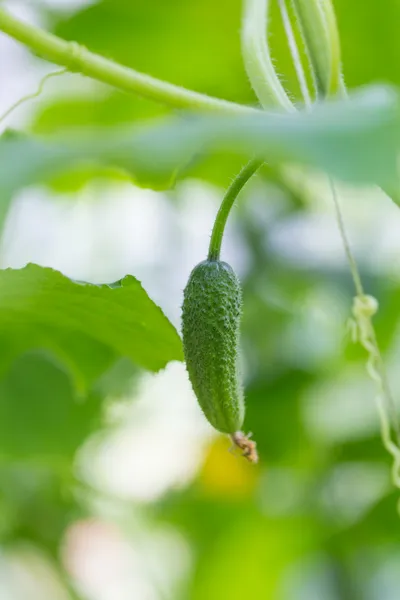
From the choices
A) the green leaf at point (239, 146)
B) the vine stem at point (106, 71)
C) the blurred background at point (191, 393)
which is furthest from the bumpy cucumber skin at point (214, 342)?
the blurred background at point (191, 393)

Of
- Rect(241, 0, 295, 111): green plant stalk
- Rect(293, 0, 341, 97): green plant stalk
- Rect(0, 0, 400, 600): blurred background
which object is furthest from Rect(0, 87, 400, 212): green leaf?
Rect(0, 0, 400, 600): blurred background

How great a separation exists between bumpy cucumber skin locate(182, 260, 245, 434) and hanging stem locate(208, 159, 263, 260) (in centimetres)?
2

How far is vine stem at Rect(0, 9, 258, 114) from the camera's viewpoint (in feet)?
3.27

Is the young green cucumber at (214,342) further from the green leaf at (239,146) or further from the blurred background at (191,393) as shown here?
the blurred background at (191,393)

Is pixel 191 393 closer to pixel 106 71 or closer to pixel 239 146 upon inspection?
pixel 106 71

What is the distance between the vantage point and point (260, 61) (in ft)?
3.55

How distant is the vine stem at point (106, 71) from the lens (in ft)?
3.27

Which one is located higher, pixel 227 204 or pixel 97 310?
pixel 227 204

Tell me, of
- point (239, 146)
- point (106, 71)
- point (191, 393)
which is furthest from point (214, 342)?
point (191, 393)

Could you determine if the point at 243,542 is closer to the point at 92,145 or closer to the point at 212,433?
the point at 212,433

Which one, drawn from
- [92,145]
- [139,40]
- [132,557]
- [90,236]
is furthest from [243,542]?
[92,145]

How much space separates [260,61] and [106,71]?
18 centimetres

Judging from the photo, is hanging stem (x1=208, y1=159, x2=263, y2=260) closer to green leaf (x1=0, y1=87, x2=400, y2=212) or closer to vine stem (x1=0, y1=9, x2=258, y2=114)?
vine stem (x1=0, y1=9, x2=258, y2=114)

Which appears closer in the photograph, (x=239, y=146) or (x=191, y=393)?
(x=239, y=146)
